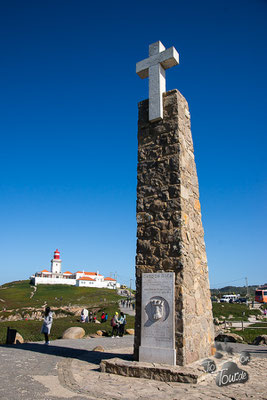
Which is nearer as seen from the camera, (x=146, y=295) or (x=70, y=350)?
(x=146, y=295)

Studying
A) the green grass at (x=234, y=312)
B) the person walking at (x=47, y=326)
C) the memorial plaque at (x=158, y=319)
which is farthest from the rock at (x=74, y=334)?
the green grass at (x=234, y=312)

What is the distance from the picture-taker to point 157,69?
856 centimetres

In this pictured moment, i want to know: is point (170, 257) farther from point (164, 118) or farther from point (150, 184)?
point (164, 118)

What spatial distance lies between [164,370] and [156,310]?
1241mm

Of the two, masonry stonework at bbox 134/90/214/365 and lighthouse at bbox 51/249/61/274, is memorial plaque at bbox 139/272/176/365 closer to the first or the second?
masonry stonework at bbox 134/90/214/365

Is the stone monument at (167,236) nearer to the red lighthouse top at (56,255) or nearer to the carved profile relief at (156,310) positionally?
the carved profile relief at (156,310)

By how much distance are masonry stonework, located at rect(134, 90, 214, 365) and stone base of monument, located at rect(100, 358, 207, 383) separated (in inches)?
17.6

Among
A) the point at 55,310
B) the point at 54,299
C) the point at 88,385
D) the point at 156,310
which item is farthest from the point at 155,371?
the point at 54,299

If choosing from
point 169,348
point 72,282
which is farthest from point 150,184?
point 72,282

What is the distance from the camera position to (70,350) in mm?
10352

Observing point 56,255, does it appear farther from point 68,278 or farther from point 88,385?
point 88,385

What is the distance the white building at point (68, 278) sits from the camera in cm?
9738

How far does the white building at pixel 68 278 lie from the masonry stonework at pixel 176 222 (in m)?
Answer: 93.3

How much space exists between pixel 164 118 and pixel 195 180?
6.37 ft
